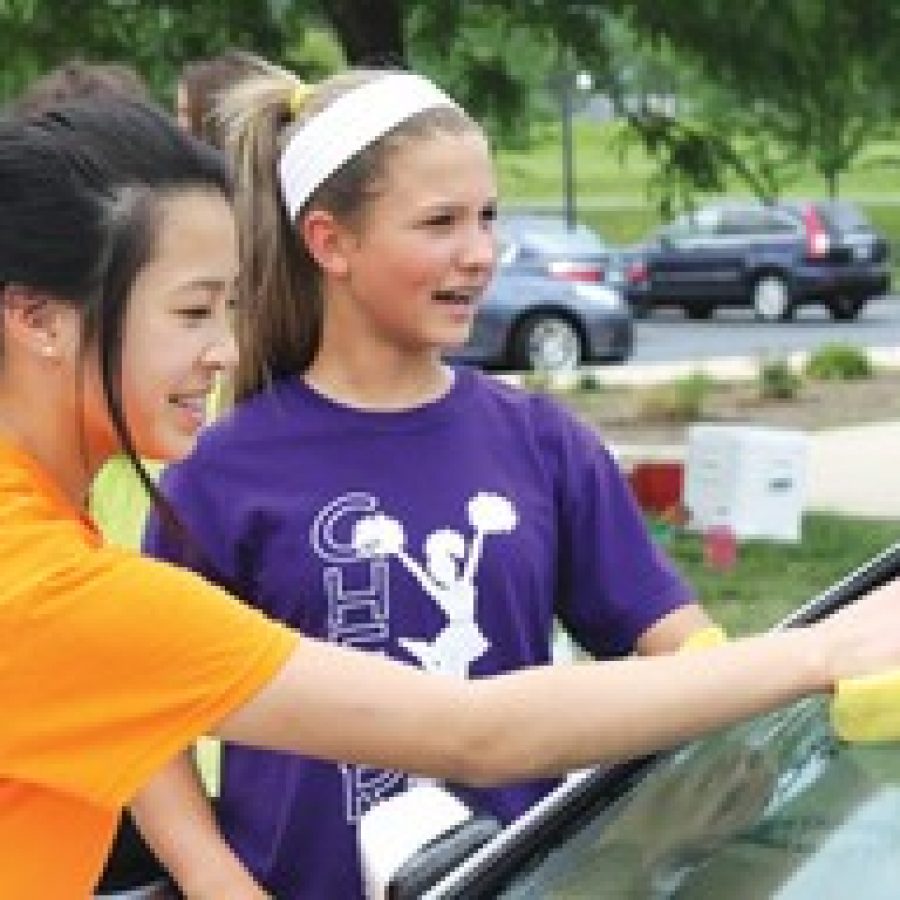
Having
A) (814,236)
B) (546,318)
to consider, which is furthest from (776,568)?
(814,236)

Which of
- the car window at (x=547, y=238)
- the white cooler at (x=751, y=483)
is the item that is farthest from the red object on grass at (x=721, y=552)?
the car window at (x=547, y=238)

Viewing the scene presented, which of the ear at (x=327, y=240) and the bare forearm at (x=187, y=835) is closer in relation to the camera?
the bare forearm at (x=187, y=835)

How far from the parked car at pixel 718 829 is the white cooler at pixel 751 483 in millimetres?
7327

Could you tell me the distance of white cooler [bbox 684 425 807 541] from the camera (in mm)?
9727

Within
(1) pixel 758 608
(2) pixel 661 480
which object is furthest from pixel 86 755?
(2) pixel 661 480

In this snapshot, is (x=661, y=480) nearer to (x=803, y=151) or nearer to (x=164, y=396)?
(x=803, y=151)

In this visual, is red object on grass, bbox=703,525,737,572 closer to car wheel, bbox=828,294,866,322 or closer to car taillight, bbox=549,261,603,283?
car taillight, bbox=549,261,603,283

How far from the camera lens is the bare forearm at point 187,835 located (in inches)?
96.6

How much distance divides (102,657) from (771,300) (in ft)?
86.2

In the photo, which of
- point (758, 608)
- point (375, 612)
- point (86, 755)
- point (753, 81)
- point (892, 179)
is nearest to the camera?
point (86, 755)

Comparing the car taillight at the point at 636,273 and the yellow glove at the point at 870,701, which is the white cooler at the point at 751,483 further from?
the car taillight at the point at 636,273

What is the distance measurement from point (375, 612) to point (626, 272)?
25.9 meters

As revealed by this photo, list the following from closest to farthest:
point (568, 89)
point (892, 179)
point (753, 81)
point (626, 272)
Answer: point (753, 81) → point (568, 89) → point (626, 272) → point (892, 179)

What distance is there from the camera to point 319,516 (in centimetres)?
251
